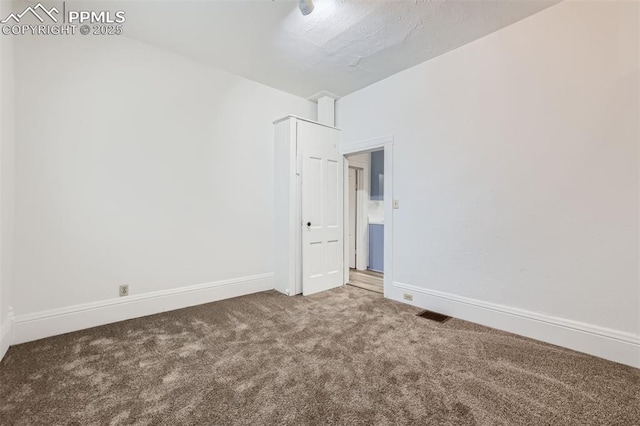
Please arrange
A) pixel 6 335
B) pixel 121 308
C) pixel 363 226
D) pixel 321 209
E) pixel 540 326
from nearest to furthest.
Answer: pixel 6 335 → pixel 540 326 → pixel 121 308 → pixel 321 209 → pixel 363 226

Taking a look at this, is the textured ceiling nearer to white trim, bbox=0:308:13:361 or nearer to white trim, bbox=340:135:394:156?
white trim, bbox=340:135:394:156

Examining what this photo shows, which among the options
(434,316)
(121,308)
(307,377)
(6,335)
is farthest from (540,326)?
(6,335)

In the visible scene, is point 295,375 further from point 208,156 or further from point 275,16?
point 275,16

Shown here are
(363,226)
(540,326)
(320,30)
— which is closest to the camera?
(540,326)

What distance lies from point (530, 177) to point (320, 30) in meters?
2.36

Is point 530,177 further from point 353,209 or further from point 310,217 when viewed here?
point 353,209

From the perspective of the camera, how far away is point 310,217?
372 centimetres

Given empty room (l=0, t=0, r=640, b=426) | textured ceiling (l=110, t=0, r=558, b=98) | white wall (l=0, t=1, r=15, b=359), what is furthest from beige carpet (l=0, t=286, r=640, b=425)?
textured ceiling (l=110, t=0, r=558, b=98)

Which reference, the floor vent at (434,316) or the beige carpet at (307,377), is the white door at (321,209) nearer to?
the beige carpet at (307,377)

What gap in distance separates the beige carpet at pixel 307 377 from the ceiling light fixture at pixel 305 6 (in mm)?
2716

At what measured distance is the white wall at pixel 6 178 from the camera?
79.5 inches

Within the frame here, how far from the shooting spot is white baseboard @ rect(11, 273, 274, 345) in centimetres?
231

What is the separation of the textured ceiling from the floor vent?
9.30ft

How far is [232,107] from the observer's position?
3.50 meters
